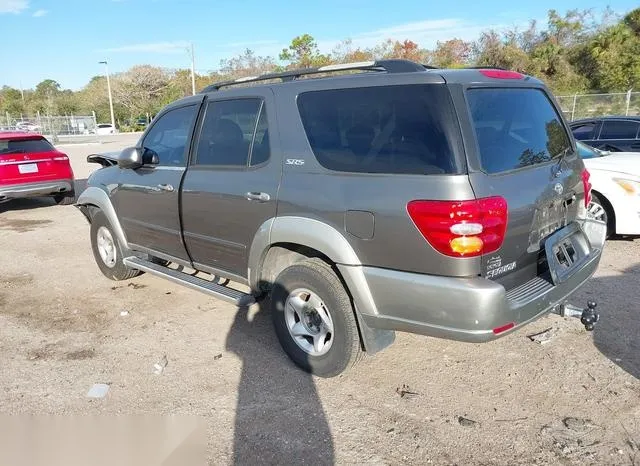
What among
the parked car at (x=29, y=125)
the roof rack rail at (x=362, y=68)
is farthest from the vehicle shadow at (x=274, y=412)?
the parked car at (x=29, y=125)

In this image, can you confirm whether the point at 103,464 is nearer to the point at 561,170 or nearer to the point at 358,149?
the point at 358,149

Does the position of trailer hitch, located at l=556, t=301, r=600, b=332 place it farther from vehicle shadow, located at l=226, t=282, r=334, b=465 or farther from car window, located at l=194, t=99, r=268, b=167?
car window, located at l=194, t=99, r=268, b=167

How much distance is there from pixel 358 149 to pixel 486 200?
828mm

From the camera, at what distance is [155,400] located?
3.35 meters

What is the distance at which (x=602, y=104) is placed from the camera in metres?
22.6

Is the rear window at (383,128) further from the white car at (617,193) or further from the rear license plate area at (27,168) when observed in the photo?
the rear license plate area at (27,168)

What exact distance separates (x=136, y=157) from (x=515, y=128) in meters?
3.20

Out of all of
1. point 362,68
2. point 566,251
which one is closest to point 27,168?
point 362,68

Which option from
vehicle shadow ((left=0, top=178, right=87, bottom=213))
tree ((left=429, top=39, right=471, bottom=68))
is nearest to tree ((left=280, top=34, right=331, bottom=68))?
tree ((left=429, top=39, right=471, bottom=68))

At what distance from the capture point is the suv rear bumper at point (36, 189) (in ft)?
30.6

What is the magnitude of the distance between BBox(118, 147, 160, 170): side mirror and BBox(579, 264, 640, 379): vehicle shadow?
4.04 metres

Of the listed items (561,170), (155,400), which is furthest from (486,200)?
(155,400)

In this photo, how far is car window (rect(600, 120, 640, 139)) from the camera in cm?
900

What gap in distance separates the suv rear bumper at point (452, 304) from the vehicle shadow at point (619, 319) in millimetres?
992
